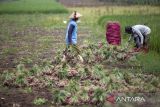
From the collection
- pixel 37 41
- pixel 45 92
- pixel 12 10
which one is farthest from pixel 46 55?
pixel 12 10

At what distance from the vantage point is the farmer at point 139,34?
1478 centimetres

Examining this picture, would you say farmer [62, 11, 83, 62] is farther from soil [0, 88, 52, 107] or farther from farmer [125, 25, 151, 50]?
soil [0, 88, 52, 107]

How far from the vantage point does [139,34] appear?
14.8m

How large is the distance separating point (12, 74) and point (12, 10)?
2134 centimetres

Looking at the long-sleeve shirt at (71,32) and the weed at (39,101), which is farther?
the long-sleeve shirt at (71,32)

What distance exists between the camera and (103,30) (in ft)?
71.1

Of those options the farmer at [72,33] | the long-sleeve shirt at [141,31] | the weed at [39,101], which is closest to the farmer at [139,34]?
the long-sleeve shirt at [141,31]

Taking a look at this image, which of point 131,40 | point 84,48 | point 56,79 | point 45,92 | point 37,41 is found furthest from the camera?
point 37,41

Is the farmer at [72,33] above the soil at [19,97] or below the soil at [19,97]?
above

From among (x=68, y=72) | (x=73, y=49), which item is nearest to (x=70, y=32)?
(x=73, y=49)

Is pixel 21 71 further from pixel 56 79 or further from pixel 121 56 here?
pixel 121 56

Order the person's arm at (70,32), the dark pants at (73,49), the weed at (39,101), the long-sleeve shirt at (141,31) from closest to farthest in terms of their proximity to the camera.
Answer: the weed at (39,101), the person's arm at (70,32), the dark pants at (73,49), the long-sleeve shirt at (141,31)

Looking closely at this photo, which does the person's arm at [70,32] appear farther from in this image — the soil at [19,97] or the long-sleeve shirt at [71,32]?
the soil at [19,97]

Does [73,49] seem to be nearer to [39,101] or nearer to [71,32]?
[71,32]
